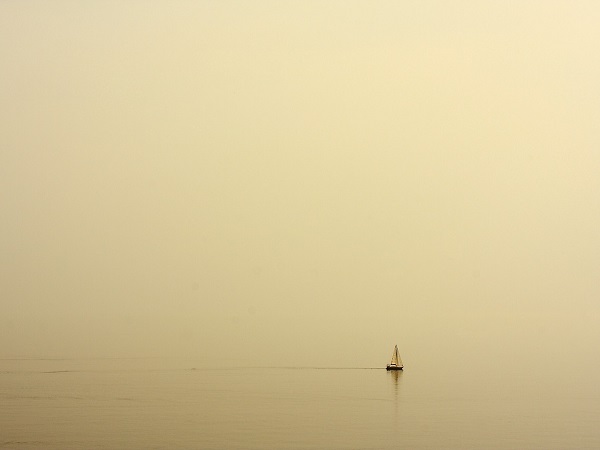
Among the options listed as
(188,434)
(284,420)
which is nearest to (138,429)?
(188,434)

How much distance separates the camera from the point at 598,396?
14888 centimetres

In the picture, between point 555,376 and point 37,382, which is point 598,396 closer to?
point 555,376

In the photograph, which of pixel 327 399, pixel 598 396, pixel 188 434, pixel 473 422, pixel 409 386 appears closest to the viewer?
pixel 188 434

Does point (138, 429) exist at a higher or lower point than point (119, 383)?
lower

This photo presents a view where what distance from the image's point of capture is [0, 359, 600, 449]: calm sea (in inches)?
3915

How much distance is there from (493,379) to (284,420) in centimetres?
7424

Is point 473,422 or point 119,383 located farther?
point 119,383

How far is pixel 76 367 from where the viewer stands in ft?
609

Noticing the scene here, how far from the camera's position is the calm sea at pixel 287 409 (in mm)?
99438

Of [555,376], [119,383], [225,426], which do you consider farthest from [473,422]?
[555,376]

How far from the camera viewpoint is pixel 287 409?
407 ft

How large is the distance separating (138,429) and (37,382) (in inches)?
2137

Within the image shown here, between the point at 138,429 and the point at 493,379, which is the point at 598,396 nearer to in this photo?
the point at 493,379

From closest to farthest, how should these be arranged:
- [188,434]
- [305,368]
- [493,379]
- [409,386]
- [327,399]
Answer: [188,434] → [327,399] → [409,386] → [493,379] → [305,368]
